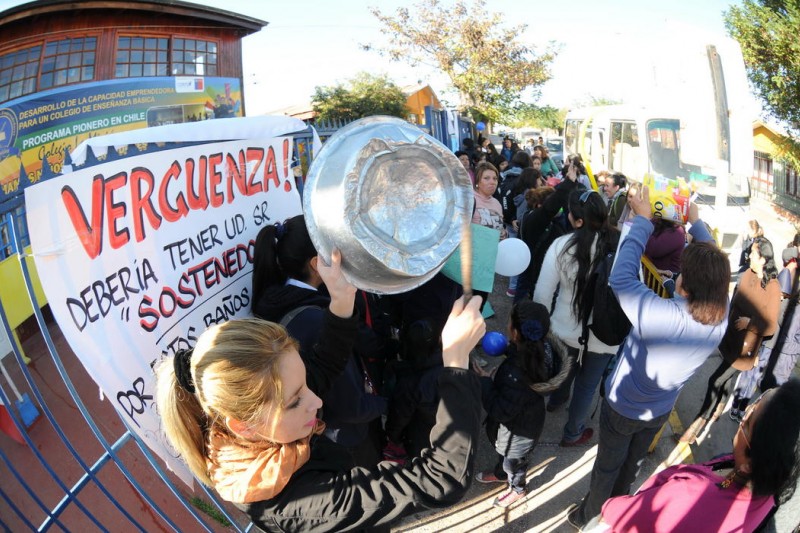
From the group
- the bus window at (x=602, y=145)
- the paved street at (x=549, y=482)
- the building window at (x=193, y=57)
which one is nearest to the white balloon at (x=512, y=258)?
the paved street at (x=549, y=482)

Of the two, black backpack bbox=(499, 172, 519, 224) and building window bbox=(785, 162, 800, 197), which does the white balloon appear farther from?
building window bbox=(785, 162, 800, 197)

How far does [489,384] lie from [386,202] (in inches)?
68.6

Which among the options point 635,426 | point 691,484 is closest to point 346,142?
point 691,484

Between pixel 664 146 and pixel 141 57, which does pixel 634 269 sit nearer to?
pixel 664 146

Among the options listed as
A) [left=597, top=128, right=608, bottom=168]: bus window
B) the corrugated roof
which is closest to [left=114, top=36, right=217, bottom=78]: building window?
the corrugated roof

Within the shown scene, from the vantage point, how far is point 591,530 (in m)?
1.77

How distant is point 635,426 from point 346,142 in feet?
6.58

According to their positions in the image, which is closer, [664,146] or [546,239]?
[546,239]

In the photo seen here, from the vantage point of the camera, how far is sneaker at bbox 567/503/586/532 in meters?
2.69

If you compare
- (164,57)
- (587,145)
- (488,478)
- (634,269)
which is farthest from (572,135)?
(634,269)

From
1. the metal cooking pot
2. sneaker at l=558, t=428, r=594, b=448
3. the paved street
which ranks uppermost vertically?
the metal cooking pot

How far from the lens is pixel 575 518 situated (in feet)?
8.94

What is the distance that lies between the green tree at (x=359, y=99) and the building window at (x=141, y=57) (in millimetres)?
7064

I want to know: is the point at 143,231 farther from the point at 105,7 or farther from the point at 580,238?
the point at 105,7
